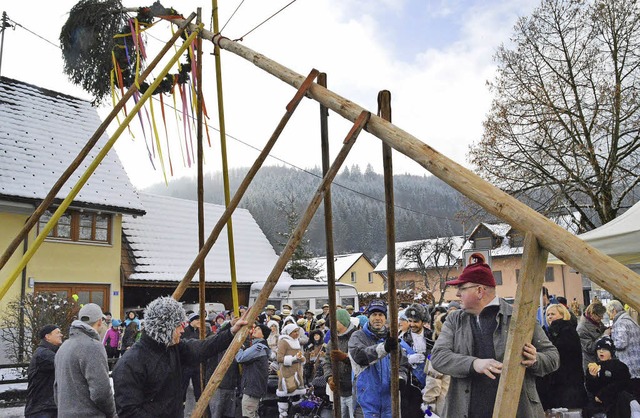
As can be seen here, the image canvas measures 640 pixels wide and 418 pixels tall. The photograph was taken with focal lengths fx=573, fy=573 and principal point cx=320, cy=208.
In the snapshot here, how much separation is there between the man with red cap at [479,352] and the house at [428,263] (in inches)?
1708

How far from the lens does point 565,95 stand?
18828 mm

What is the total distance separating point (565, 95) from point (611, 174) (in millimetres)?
3048

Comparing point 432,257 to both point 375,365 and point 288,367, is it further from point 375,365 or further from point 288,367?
point 375,365

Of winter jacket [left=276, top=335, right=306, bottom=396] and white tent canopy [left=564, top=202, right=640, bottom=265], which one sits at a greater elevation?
white tent canopy [left=564, top=202, right=640, bottom=265]

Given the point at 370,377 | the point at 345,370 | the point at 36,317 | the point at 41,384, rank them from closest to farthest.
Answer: the point at 41,384
the point at 370,377
the point at 345,370
the point at 36,317

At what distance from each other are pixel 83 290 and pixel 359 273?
45230 millimetres

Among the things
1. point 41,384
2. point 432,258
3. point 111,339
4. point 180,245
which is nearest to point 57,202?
point 111,339

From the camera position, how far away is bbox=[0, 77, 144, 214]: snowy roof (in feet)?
62.6

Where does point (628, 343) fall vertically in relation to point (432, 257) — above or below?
below

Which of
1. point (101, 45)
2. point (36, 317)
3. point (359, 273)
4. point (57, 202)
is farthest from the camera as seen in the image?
point (359, 273)

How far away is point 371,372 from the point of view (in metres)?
6.09

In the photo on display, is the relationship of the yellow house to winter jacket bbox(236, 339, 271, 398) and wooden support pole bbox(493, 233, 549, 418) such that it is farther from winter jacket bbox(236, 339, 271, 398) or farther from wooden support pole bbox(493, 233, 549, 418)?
wooden support pole bbox(493, 233, 549, 418)

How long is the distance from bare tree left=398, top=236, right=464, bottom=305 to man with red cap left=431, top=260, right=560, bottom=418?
146ft

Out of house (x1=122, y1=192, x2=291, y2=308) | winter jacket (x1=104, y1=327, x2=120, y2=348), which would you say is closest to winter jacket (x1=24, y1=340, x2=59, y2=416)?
winter jacket (x1=104, y1=327, x2=120, y2=348)
